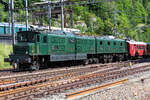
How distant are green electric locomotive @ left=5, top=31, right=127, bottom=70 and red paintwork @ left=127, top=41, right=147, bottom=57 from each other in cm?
527

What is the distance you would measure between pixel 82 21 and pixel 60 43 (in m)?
42.7

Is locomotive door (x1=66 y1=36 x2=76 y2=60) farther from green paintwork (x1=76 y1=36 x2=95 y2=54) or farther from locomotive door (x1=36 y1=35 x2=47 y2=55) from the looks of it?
locomotive door (x1=36 y1=35 x2=47 y2=55)

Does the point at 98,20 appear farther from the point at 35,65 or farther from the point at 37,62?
the point at 35,65

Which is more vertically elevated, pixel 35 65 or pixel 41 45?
Result: pixel 41 45

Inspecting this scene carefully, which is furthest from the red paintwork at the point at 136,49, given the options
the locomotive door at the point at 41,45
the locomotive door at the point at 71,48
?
the locomotive door at the point at 41,45

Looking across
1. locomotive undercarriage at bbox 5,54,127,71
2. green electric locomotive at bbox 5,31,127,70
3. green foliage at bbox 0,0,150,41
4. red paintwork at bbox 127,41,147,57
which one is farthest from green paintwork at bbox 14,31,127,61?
green foliage at bbox 0,0,150,41

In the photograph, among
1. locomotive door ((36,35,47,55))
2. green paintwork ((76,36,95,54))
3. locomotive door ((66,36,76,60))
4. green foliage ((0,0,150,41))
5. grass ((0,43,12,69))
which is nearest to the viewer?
locomotive door ((36,35,47,55))

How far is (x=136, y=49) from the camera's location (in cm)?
3164

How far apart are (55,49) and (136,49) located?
16.9 metres

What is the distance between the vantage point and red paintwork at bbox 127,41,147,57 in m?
30.1

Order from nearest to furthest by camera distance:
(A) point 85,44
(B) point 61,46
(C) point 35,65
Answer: (C) point 35,65, (B) point 61,46, (A) point 85,44

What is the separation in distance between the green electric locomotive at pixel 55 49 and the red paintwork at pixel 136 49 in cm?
527

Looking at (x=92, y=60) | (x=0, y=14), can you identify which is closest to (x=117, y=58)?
(x=92, y=60)

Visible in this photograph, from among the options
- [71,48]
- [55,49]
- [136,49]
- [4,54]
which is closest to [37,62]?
[55,49]
